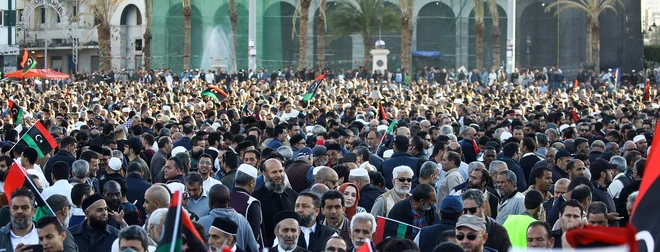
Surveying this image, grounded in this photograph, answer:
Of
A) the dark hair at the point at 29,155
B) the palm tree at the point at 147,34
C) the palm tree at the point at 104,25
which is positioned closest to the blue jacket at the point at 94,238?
the dark hair at the point at 29,155

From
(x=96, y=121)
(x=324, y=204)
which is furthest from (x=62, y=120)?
(x=324, y=204)

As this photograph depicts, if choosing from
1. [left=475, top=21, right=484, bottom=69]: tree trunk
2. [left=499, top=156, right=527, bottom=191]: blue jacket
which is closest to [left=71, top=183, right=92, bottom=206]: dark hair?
[left=499, top=156, right=527, bottom=191]: blue jacket

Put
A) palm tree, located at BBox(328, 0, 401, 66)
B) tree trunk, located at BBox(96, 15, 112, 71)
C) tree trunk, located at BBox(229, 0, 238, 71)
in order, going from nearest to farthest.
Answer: tree trunk, located at BBox(96, 15, 112, 71), tree trunk, located at BBox(229, 0, 238, 71), palm tree, located at BBox(328, 0, 401, 66)

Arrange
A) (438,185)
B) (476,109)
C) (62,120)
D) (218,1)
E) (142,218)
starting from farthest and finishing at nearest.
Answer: (218,1) < (476,109) < (62,120) < (438,185) < (142,218)

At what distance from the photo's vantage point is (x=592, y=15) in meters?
56.0

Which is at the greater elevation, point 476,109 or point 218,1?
point 218,1

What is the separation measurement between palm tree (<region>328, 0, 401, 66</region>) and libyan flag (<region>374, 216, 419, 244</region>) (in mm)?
47937

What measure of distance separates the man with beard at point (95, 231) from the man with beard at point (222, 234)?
1018 mm

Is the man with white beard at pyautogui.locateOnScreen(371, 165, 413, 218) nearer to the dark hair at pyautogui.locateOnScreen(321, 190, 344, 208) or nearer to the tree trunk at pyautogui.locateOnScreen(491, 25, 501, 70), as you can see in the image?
the dark hair at pyautogui.locateOnScreen(321, 190, 344, 208)

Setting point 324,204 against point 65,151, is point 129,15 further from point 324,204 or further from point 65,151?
point 324,204

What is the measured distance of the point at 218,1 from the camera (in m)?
60.9

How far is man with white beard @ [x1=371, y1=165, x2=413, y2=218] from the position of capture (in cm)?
962

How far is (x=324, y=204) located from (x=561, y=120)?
40.7ft

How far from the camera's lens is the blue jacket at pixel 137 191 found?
10336 mm
